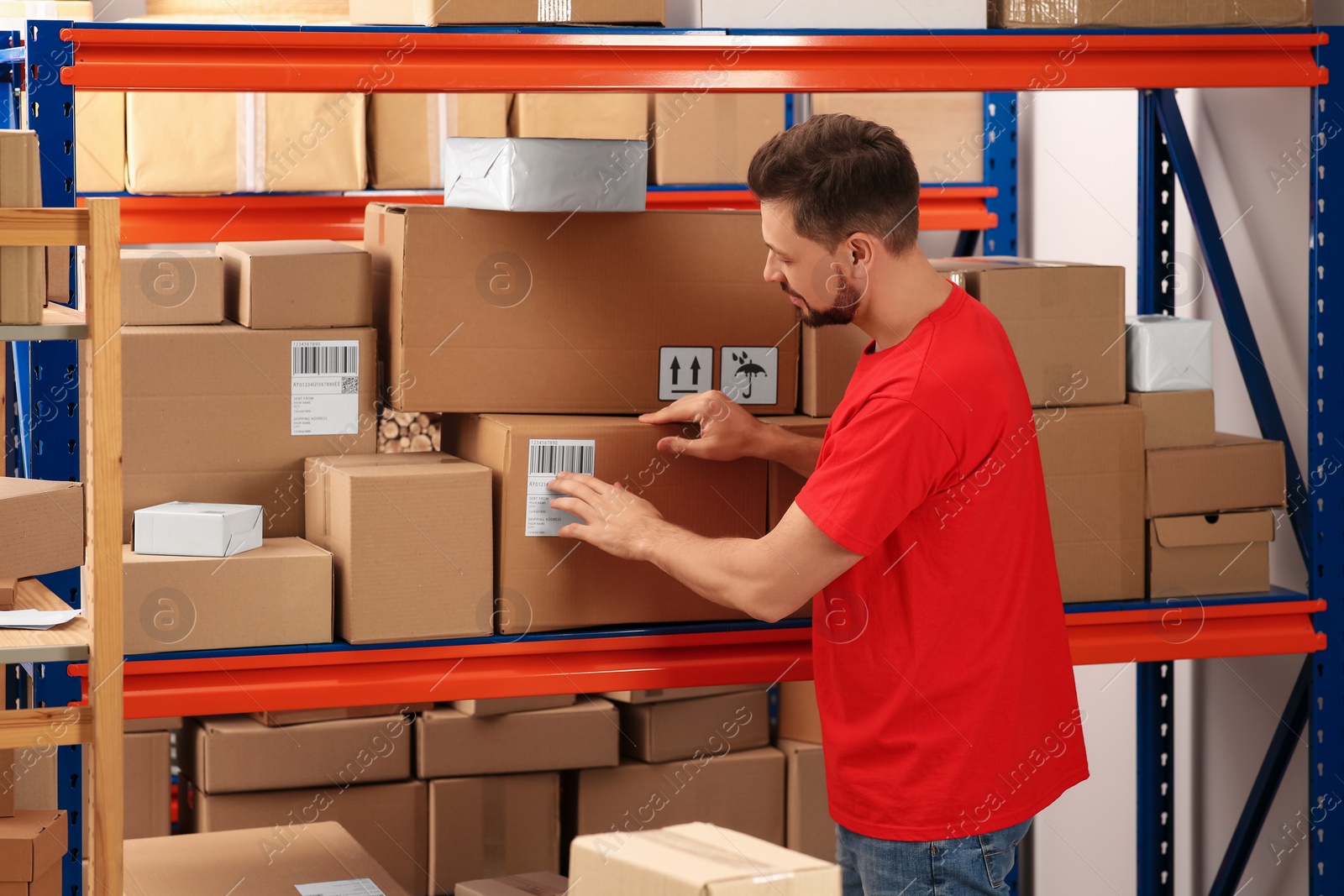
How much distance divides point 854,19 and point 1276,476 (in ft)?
4.05

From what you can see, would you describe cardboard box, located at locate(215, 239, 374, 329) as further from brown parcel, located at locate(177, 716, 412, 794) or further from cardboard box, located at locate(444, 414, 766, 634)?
brown parcel, located at locate(177, 716, 412, 794)

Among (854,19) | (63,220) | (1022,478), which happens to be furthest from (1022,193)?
(63,220)

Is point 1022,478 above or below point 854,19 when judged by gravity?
below

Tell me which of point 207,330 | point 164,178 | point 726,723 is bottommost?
point 726,723

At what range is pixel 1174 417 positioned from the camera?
111 inches

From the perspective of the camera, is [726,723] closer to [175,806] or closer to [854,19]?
[175,806]

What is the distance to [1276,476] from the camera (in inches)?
113

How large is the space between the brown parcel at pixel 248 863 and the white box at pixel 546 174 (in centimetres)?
124

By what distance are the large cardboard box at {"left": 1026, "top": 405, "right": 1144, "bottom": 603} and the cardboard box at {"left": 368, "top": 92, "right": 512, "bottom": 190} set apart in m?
1.87

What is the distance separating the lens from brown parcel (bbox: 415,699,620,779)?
3.65m

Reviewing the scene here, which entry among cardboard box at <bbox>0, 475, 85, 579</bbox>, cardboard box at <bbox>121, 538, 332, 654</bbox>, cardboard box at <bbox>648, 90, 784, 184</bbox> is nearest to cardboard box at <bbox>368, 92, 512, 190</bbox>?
cardboard box at <bbox>648, 90, 784, 184</bbox>

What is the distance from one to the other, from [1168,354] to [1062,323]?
0.79 ft

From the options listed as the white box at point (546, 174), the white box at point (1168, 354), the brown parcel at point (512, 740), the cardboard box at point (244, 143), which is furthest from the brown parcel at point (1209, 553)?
the cardboard box at point (244, 143)

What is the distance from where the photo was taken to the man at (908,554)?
2.06 meters
